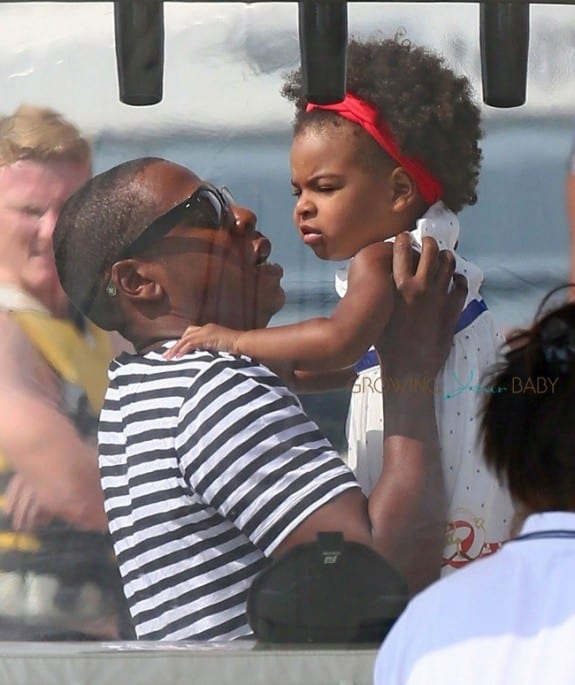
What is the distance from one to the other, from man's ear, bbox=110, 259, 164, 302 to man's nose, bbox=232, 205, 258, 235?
17cm

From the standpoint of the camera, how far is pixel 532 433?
1.15 metres

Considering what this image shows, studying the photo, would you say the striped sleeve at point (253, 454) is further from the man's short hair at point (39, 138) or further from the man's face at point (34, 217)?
the man's short hair at point (39, 138)

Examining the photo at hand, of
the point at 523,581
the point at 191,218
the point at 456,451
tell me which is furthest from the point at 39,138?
the point at 523,581

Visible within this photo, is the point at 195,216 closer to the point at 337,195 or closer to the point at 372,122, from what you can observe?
the point at 337,195

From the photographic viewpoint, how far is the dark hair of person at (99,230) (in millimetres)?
2189

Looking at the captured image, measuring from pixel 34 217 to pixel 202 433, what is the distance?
0.48 metres

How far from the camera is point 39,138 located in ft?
7.22

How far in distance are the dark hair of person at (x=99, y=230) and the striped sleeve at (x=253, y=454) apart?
212 mm

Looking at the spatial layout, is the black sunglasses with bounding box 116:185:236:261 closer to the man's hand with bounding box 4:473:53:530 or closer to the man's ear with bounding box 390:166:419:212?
the man's ear with bounding box 390:166:419:212

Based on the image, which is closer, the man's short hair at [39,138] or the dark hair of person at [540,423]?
the dark hair of person at [540,423]

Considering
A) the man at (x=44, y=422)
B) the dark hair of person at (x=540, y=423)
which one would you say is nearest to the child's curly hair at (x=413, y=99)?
the man at (x=44, y=422)

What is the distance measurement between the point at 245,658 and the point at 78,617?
307mm

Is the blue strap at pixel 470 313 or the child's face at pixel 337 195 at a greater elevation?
the child's face at pixel 337 195

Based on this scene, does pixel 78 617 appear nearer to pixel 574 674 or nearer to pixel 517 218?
pixel 517 218
